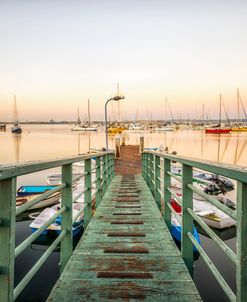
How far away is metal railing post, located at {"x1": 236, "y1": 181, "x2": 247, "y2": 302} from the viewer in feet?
4.55

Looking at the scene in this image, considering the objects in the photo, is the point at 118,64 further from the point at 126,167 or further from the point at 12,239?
the point at 12,239

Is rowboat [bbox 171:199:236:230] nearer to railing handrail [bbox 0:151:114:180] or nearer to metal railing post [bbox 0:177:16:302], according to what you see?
railing handrail [bbox 0:151:114:180]

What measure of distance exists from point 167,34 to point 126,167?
374 inches

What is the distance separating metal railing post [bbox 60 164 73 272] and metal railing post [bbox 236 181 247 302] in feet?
6.15

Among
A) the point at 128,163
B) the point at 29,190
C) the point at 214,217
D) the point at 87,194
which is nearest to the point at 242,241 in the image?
the point at 87,194

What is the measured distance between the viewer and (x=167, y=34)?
54.4ft

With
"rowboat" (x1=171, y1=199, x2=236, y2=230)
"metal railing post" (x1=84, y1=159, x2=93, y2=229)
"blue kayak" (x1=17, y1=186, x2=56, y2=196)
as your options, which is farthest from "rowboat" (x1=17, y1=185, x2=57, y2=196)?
"metal railing post" (x1=84, y1=159, x2=93, y2=229)

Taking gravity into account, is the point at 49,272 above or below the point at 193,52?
below

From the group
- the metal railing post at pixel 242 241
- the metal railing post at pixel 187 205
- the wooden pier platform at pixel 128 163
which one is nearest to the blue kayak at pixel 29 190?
the wooden pier platform at pixel 128 163

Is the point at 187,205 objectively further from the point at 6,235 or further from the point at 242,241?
the point at 6,235

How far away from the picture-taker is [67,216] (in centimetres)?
282

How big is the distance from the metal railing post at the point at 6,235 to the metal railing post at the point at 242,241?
1339 millimetres

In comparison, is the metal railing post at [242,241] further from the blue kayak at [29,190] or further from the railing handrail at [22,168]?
the blue kayak at [29,190]

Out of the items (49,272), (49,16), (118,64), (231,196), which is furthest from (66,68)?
(49,272)
